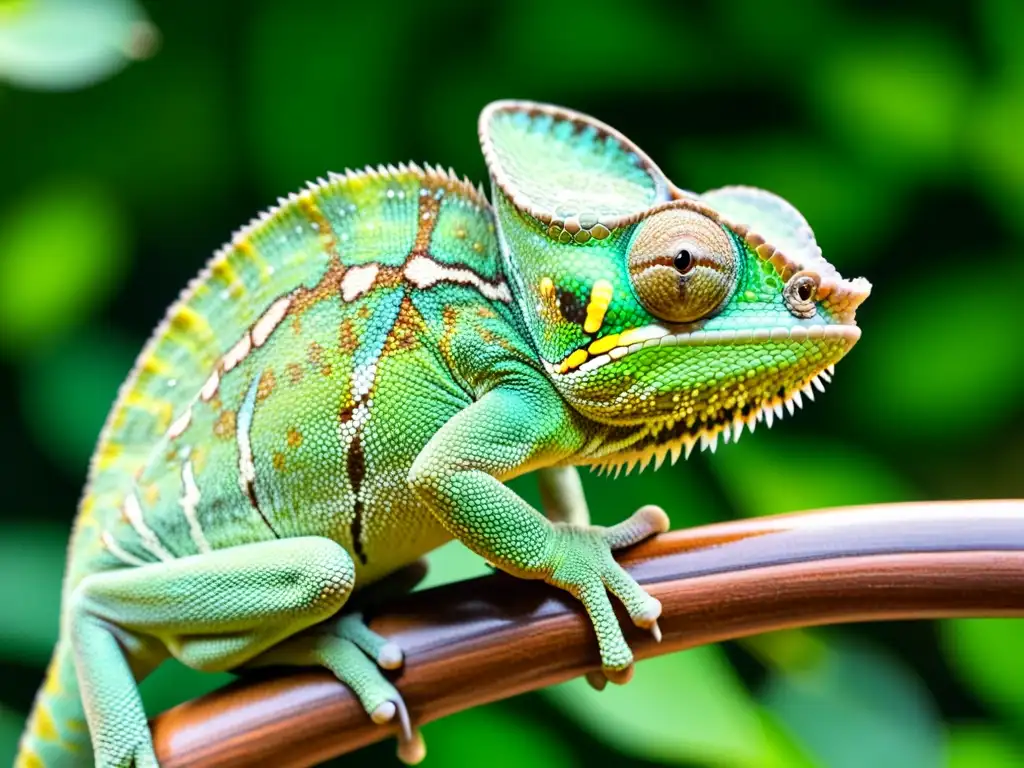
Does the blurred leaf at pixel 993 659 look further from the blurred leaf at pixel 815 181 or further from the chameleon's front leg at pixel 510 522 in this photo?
the chameleon's front leg at pixel 510 522

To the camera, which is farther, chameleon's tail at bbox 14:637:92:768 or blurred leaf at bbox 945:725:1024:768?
blurred leaf at bbox 945:725:1024:768

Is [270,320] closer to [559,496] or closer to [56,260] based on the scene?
[559,496]

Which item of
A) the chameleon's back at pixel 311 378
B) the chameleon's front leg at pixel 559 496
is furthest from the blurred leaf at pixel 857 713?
the chameleon's back at pixel 311 378

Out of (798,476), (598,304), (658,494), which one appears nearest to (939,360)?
(798,476)

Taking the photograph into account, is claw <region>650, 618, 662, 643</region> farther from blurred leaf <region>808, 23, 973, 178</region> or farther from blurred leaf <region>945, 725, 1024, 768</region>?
blurred leaf <region>808, 23, 973, 178</region>

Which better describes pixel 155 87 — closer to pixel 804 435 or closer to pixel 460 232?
pixel 460 232

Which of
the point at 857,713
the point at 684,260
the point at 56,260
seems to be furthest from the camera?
the point at 56,260

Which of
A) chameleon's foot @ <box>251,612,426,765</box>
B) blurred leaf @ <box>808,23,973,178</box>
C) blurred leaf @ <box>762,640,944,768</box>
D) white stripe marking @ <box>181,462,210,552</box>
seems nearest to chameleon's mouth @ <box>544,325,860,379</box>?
chameleon's foot @ <box>251,612,426,765</box>
